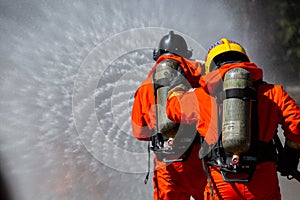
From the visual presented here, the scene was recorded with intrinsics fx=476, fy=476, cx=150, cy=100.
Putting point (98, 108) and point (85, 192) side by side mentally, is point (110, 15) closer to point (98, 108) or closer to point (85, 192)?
point (98, 108)

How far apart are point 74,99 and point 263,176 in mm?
5339

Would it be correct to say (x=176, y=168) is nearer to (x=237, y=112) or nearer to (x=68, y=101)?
(x=237, y=112)

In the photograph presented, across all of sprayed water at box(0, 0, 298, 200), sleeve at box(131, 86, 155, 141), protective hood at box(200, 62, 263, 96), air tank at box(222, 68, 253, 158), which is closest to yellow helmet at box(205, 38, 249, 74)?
protective hood at box(200, 62, 263, 96)

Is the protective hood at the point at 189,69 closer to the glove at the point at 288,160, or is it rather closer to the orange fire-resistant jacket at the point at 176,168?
the orange fire-resistant jacket at the point at 176,168

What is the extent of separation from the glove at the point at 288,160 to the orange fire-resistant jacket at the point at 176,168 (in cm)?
88

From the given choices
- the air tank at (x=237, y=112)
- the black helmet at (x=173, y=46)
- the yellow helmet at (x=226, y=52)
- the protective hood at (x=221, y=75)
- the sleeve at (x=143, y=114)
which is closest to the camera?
the air tank at (x=237, y=112)

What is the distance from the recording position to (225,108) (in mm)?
3148

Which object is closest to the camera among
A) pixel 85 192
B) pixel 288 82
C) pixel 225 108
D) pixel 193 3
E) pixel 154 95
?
pixel 225 108

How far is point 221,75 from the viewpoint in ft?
10.7

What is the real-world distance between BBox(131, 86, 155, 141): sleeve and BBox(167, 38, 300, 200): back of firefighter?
0.97 m

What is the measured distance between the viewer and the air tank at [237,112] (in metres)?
3.06

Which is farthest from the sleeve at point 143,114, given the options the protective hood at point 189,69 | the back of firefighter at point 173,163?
the protective hood at point 189,69

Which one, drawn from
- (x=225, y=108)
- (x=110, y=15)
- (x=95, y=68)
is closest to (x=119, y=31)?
(x=110, y=15)

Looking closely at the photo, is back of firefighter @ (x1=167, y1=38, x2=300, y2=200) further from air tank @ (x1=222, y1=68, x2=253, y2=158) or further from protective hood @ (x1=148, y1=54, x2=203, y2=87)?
protective hood @ (x1=148, y1=54, x2=203, y2=87)
